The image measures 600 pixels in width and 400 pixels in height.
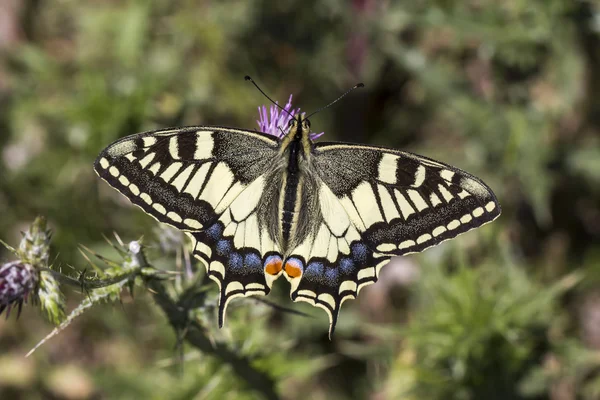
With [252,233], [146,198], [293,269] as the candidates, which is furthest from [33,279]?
[293,269]

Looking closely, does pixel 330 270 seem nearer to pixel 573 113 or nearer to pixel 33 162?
pixel 33 162

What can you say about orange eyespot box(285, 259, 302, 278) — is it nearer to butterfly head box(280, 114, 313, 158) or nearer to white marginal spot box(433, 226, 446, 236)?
butterfly head box(280, 114, 313, 158)

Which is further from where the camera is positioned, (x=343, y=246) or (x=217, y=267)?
(x=343, y=246)

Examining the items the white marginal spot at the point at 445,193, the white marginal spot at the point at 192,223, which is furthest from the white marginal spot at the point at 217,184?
the white marginal spot at the point at 445,193

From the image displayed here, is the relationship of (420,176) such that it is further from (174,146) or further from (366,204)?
(174,146)

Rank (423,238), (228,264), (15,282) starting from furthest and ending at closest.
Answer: (423,238) → (228,264) → (15,282)

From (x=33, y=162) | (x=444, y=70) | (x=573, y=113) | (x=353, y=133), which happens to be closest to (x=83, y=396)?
(x=33, y=162)

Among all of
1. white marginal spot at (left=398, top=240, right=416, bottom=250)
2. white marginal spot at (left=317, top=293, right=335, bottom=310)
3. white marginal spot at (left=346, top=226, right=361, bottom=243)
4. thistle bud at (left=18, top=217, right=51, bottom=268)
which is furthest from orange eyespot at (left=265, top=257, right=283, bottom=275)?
thistle bud at (left=18, top=217, right=51, bottom=268)
